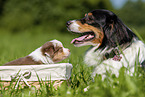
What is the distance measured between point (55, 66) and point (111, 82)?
801 millimetres

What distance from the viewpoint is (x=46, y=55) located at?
3.50 meters

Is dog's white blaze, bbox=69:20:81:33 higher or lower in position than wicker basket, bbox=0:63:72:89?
higher

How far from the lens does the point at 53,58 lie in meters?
3.63

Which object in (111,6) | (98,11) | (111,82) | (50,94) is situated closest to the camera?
(111,82)

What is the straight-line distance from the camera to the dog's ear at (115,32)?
282 cm

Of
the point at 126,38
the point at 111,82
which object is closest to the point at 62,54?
the point at 126,38

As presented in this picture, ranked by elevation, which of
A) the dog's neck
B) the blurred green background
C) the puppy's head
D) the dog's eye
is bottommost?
the dog's neck

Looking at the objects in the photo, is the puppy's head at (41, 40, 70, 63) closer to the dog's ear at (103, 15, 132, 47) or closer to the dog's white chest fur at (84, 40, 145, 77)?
the dog's white chest fur at (84, 40, 145, 77)

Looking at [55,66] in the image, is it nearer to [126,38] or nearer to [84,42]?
[84,42]

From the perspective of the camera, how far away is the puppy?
3289mm

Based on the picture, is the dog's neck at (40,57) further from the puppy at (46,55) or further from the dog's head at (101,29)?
the dog's head at (101,29)

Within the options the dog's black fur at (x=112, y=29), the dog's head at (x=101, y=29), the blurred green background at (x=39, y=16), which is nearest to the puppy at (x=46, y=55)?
the dog's head at (x=101, y=29)

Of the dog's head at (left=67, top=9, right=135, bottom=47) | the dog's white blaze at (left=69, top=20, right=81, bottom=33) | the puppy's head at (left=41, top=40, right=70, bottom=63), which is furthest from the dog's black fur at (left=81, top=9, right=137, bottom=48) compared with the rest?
the puppy's head at (left=41, top=40, right=70, bottom=63)

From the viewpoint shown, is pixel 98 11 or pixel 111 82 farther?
pixel 98 11
